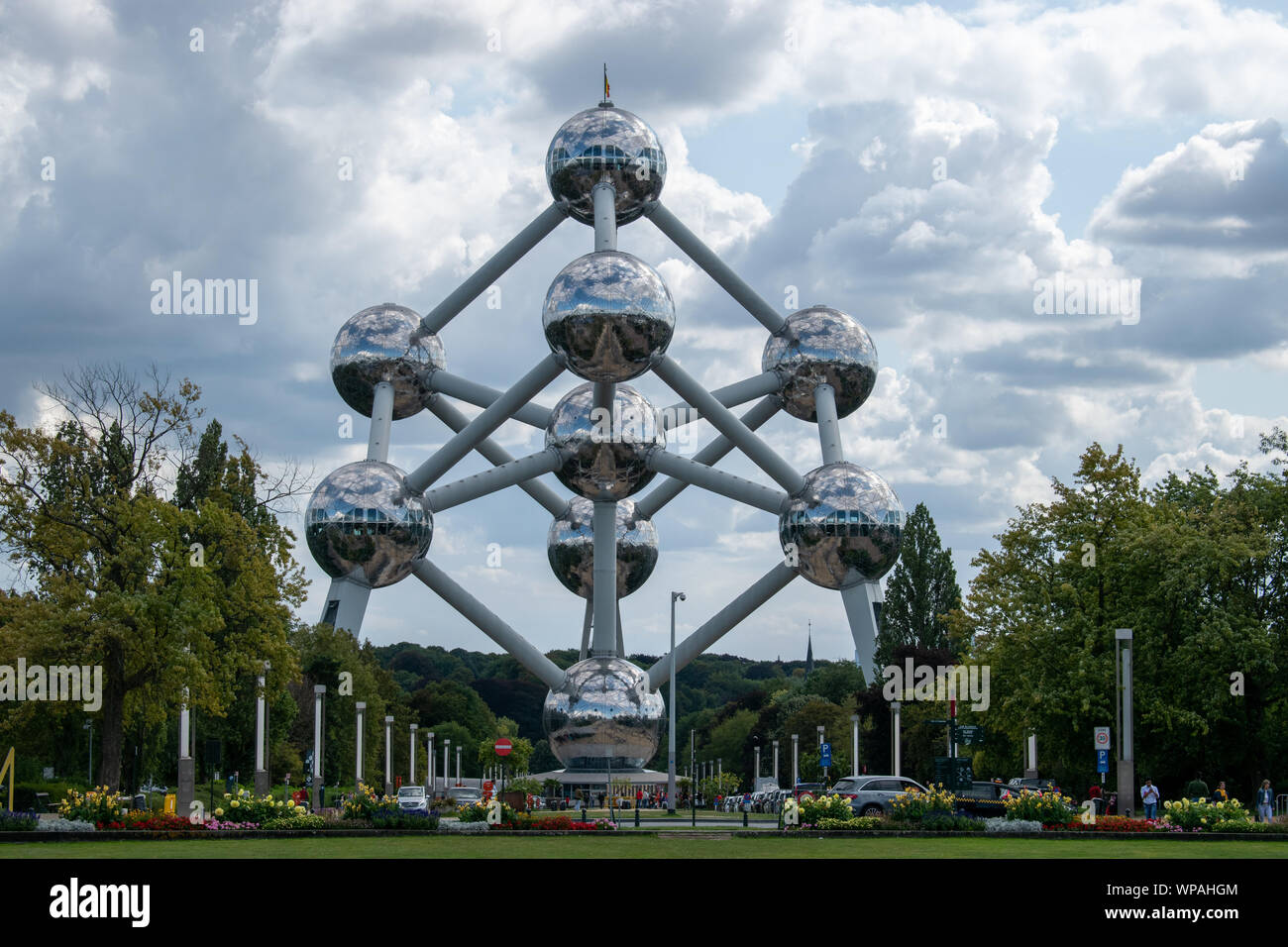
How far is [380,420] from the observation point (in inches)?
1283

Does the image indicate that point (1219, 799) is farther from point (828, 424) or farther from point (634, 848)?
point (634, 848)

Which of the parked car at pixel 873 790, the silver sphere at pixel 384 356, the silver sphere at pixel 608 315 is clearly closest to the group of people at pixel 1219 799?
the parked car at pixel 873 790

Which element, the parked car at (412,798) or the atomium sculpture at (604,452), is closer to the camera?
the atomium sculpture at (604,452)

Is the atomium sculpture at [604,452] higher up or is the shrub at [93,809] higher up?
the atomium sculpture at [604,452]

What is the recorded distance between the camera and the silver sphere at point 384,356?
108ft

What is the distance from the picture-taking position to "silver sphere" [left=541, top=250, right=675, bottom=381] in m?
28.4

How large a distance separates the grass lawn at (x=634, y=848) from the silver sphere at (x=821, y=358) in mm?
11502

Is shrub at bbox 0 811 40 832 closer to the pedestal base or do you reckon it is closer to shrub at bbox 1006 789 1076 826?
the pedestal base

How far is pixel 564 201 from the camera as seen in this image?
106 ft

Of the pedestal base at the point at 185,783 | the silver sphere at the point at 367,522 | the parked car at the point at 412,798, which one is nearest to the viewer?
the silver sphere at the point at 367,522

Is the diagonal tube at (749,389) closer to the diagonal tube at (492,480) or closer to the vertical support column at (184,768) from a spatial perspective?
the diagonal tube at (492,480)

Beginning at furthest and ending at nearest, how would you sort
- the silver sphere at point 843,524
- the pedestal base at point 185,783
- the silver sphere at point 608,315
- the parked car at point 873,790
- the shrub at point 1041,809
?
the pedestal base at point 185,783 → the parked car at point 873,790 → the silver sphere at point 843,524 → the silver sphere at point 608,315 → the shrub at point 1041,809

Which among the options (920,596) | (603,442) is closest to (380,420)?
(603,442)
